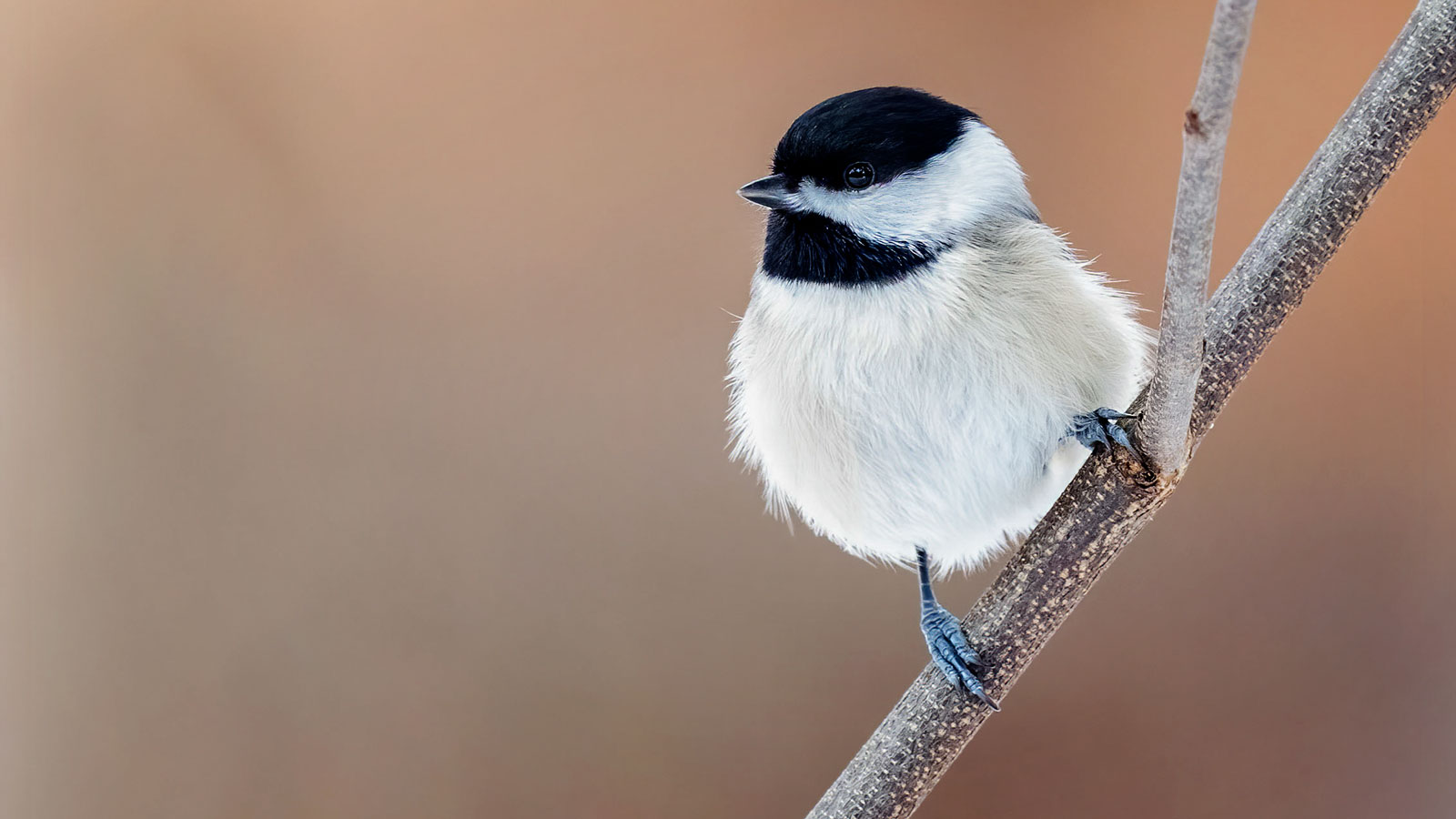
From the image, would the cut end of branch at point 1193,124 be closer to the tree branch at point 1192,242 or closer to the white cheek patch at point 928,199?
the tree branch at point 1192,242

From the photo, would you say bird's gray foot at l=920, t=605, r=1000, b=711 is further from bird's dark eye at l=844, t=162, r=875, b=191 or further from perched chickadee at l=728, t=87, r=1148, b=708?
bird's dark eye at l=844, t=162, r=875, b=191

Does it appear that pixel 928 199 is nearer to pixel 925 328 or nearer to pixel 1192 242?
pixel 925 328

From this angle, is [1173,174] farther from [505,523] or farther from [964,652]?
[505,523]

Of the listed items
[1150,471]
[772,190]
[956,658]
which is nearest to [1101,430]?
[1150,471]

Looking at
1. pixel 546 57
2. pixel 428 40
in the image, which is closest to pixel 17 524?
pixel 428 40

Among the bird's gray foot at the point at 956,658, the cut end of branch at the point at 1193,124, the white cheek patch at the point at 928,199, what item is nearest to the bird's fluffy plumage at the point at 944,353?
the white cheek patch at the point at 928,199
